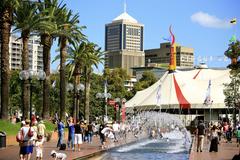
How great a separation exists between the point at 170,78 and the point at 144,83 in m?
46.3

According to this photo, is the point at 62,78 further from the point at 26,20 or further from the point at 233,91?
the point at 233,91

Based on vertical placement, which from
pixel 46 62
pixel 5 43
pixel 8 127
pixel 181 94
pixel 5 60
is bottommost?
pixel 8 127

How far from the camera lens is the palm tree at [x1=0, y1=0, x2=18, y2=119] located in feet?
113

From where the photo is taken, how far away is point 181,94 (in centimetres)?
7319

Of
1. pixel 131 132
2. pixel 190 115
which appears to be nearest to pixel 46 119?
pixel 131 132

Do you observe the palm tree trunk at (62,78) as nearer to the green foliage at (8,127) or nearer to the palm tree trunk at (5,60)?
the palm tree trunk at (5,60)

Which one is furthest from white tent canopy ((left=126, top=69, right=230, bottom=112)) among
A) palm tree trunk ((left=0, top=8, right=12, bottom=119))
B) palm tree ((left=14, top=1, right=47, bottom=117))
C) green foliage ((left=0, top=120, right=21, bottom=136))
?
green foliage ((left=0, top=120, right=21, bottom=136))

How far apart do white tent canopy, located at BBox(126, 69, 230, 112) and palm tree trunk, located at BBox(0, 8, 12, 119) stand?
33.5 meters

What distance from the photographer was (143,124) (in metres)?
53.9

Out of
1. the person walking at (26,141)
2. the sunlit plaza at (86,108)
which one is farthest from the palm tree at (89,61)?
the person walking at (26,141)

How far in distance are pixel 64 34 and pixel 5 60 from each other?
13810mm

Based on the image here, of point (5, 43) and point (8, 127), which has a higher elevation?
point (5, 43)

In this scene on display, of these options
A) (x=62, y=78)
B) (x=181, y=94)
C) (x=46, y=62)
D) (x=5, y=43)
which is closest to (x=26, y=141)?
(x=5, y=43)

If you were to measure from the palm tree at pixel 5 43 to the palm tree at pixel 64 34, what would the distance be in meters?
12.0
